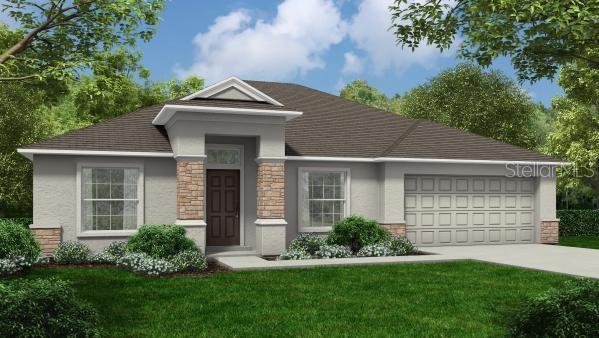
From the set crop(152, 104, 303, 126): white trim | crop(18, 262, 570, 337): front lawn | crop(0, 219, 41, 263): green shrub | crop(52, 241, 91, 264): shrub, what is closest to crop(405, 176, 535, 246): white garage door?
crop(18, 262, 570, 337): front lawn

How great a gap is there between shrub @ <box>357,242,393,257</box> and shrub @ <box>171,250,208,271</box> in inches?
181

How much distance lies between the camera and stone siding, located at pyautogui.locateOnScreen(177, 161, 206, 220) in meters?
16.3

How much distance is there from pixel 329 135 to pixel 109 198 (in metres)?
7.54

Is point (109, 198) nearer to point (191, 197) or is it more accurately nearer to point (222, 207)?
point (191, 197)

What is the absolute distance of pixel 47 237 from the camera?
1677 centimetres

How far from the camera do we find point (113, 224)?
57.0 ft

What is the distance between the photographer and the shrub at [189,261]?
14.3 m

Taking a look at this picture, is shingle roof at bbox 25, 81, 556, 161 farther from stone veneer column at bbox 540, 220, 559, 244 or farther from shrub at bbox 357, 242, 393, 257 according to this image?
shrub at bbox 357, 242, 393, 257

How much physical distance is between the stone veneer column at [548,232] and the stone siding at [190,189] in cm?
1233

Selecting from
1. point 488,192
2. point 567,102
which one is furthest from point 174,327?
point 567,102

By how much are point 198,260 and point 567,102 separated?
31036mm

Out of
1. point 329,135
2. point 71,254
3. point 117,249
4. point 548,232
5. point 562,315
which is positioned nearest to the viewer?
point 562,315

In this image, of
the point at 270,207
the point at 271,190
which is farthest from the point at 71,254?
the point at 271,190

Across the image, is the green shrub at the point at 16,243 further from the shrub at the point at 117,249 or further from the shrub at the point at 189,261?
the shrub at the point at 189,261
